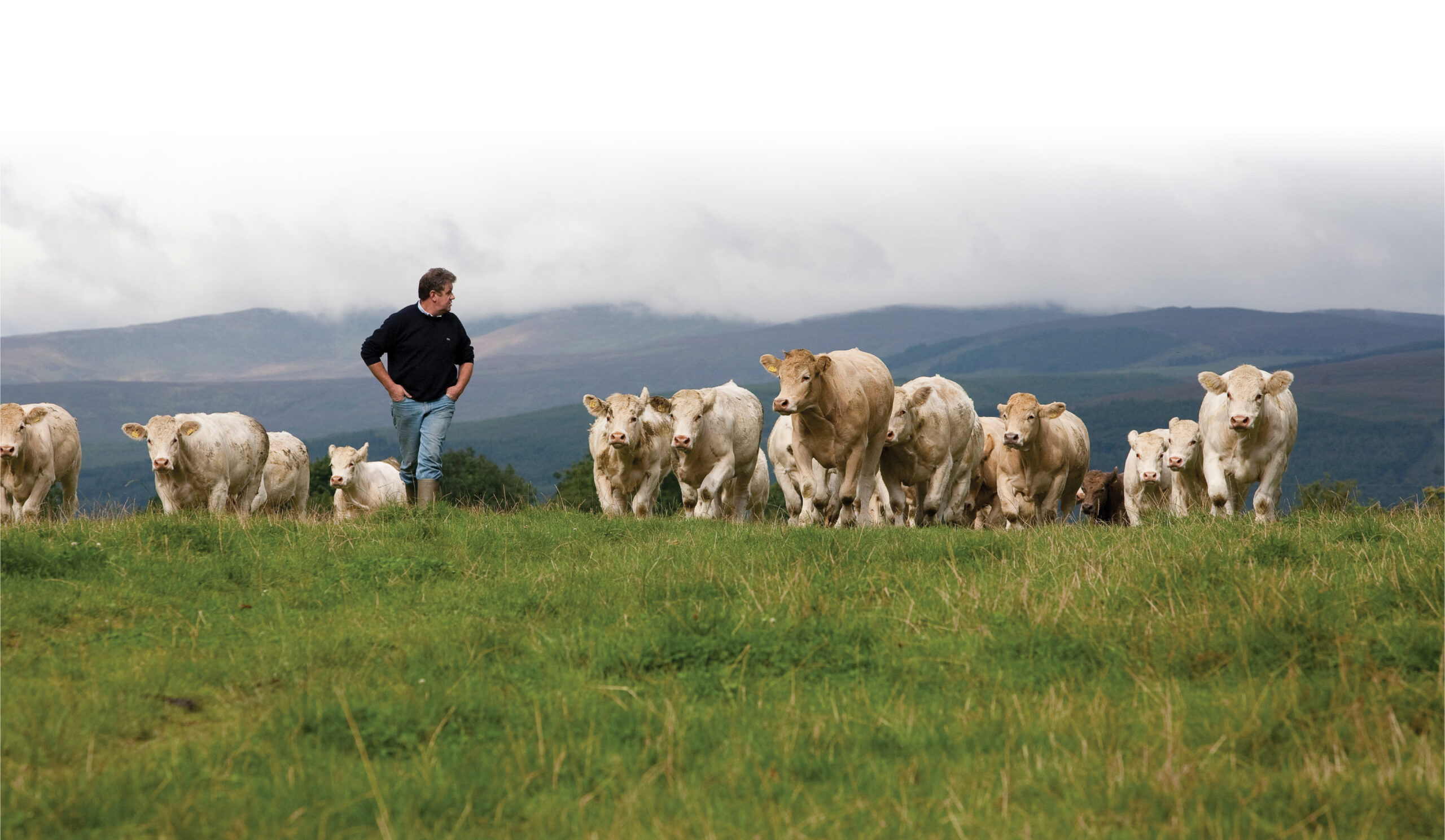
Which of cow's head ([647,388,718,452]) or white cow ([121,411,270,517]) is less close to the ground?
cow's head ([647,388,718,452])

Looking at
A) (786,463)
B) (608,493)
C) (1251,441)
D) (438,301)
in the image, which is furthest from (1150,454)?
(438,301)

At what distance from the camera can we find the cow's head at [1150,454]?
21359mm

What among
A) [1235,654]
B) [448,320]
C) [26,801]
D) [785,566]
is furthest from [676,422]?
[26,801]

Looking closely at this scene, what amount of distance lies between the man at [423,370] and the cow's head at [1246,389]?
1012 cm

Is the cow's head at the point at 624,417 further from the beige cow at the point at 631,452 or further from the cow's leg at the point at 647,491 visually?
the cow's leg at the point at 647,491

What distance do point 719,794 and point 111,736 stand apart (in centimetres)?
318

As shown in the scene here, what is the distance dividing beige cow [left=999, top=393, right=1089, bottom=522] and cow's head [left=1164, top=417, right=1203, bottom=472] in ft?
5.49

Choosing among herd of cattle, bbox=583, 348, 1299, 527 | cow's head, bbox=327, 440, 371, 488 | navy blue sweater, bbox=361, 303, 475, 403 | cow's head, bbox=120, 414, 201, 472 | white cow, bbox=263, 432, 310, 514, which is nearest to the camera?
navy blue sweater, bbox=361, 303, 475, 403

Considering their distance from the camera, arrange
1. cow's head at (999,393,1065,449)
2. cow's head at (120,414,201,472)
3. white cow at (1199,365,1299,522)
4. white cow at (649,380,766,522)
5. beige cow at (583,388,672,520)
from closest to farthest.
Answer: white cow at (649,380,766,522)
white cow at (1199,365,1299,522)
beige cow at (583,388,672,520)
cow's head at (120,414,201,472)
cow's head at (999,393,1065,449)

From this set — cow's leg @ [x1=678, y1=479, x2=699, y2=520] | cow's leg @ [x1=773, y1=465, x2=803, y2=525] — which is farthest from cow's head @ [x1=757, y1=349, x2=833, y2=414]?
cow's leg @ [x1=773, y1=465, x2=803, y2=525]

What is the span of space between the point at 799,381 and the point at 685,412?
2.93 meters

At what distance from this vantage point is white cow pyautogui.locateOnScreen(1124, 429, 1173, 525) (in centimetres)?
2141

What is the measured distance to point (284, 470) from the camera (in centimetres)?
2614

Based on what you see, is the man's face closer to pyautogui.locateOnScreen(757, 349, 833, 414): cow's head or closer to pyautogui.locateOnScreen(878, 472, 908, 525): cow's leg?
pyautogui.locateOnScreen(757, 349, 833, 414): cow's head
